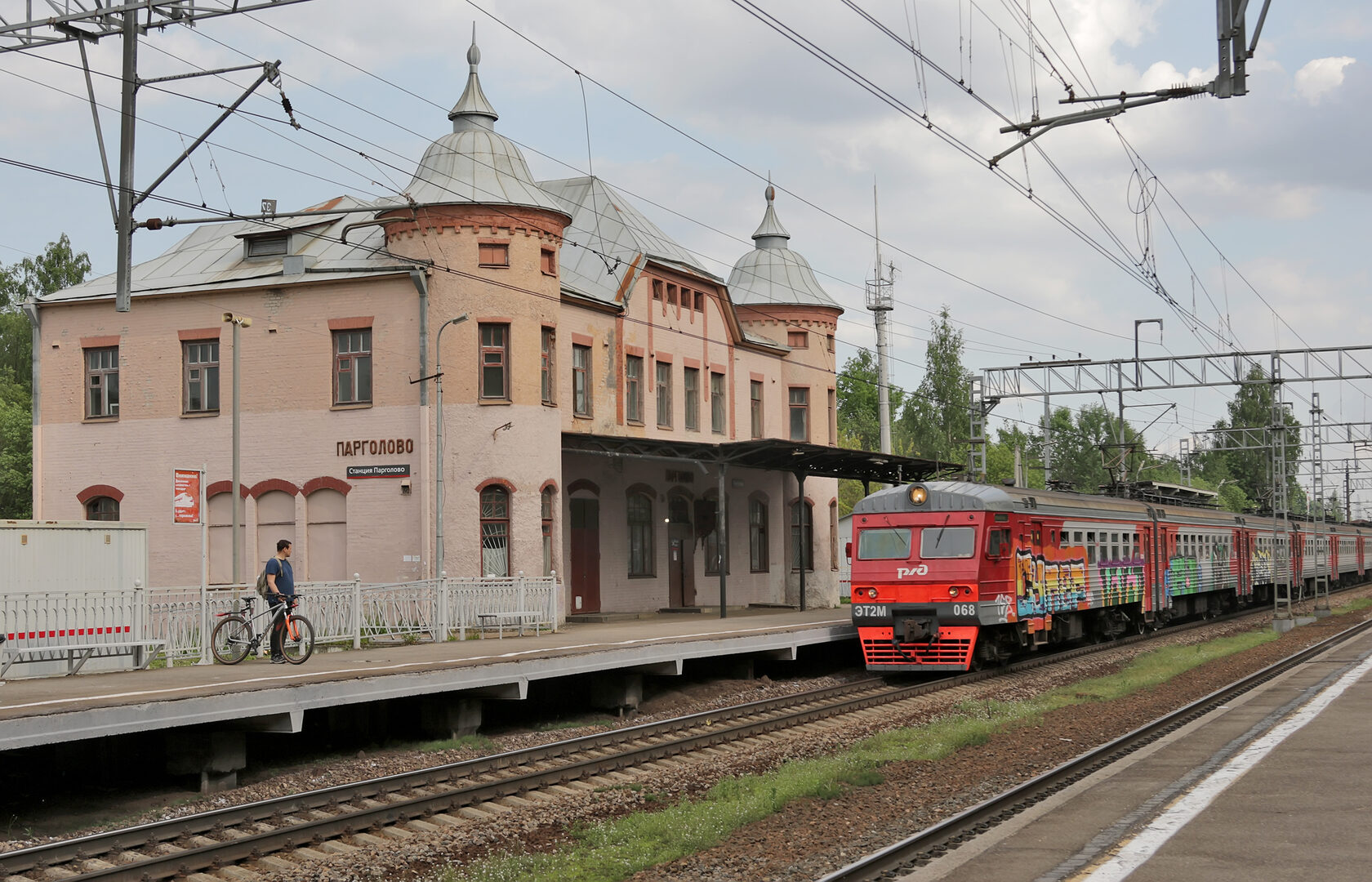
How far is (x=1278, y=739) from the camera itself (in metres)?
13.1

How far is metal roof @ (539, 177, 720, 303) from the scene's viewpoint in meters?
33.6

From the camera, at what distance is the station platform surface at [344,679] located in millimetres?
12016

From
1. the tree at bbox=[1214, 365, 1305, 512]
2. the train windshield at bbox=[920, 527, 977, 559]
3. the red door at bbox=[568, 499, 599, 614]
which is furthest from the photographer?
the tree at bbox=[1214, 365, 1305, 512]

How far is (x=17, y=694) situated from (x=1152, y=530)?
956 inches

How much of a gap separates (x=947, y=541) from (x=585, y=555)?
11646mm

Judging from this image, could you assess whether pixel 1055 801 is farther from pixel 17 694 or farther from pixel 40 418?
pixel 40 418

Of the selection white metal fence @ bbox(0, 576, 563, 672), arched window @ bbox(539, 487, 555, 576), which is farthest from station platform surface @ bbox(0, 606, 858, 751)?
arched window @ bbox(539, 487, 555, 576)

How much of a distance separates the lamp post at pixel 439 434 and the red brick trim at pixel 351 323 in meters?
1.83

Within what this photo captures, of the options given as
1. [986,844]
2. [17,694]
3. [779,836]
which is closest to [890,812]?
[779,836]

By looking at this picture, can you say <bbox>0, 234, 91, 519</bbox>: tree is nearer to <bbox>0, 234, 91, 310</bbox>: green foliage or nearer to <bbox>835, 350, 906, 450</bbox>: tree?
<bbox>0, 234, 91, 310</bbox>: green foliage

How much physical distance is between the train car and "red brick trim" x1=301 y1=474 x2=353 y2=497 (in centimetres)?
1087

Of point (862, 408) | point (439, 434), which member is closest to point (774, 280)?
point (439, 434)

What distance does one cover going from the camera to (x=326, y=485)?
2858 cm

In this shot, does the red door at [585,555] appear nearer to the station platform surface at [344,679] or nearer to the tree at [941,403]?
the station platform surface at [344,679]
